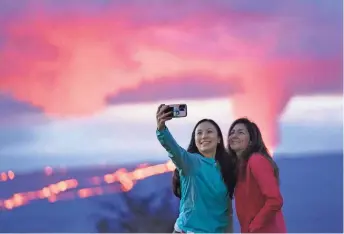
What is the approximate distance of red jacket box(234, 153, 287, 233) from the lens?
1.99m

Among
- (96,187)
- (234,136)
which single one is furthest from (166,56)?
(234,136)

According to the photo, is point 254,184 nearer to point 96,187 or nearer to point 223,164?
point 223,164

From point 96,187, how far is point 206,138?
1.10 m

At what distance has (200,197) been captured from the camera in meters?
1.99

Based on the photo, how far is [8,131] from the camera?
306 centimetres

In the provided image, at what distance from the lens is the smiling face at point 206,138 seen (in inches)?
80.9

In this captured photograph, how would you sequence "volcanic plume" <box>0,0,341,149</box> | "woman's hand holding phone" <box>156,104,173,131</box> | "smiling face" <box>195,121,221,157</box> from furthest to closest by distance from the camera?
1. "volcanic plume" <box>0,0,341,149</box>
2. "smiling face" <box>195,121,221,157</box>
3. "woman's hand holding phone" <box>156,104,173,131</box>

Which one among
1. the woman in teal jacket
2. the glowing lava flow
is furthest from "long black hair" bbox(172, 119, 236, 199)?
the glowing lava flow

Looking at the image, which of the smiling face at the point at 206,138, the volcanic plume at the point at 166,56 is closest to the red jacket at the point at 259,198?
the smiling face at the point at 206,138

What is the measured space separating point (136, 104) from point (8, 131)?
1.90 feet

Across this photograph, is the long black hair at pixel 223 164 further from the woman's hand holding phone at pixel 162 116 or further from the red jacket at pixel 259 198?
the woman's hand holding phone at pixel 162 116

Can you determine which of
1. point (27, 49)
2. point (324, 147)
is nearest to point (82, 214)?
point (27, 49)

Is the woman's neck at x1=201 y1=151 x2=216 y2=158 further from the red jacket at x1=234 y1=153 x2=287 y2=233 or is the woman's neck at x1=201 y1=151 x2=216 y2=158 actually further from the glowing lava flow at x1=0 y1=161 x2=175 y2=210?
the glowing lava flow at x1=0 y1=161 x2=175 y2=210

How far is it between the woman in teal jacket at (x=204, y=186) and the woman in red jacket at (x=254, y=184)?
4 centimetres
